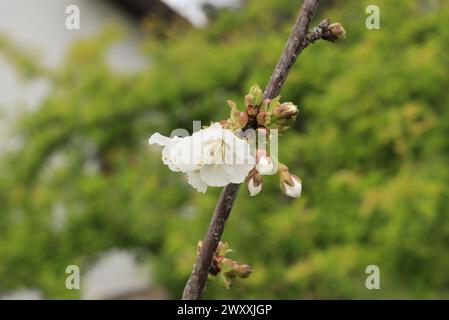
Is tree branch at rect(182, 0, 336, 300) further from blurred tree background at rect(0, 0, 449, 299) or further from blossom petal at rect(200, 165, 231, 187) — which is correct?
blurred tree background at rect(0, 0, 449, 299)

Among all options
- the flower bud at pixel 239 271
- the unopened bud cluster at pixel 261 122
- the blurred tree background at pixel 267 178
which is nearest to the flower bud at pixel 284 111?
the unopened bud cluster at pixel 261 122

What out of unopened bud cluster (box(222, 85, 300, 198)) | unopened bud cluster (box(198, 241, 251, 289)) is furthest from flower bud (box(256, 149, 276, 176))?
Result: unopened bud cluster (box(198, 241, 251, 289))

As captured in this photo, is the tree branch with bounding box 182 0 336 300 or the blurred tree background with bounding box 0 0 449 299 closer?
the tree branch with bounding box 182 0 336 300

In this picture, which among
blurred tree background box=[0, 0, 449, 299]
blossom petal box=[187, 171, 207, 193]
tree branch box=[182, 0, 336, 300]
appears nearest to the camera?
tree branch box=[182, 0, 336, 300]

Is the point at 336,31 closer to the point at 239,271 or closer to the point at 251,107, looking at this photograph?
the point at 251,107

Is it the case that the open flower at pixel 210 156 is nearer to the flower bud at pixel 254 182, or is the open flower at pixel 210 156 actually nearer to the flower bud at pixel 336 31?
the flower bud at pixel 254 182

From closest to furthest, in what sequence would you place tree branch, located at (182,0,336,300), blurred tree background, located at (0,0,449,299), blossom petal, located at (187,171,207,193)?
tree branch, located at (182,0,336,300), blossom petal, located at (187,171,207,193), blurred tree background, located at (0,0,449,299)

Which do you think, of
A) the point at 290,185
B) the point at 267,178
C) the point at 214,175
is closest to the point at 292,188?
the point at 290,185
